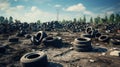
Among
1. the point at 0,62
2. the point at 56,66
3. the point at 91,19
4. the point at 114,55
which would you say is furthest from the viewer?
the point at 91,19

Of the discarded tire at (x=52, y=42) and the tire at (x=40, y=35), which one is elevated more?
the tire at (x=40, y=35)

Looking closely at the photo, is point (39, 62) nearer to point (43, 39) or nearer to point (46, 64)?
point (46, 64)

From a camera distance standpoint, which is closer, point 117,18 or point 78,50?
point 78,50

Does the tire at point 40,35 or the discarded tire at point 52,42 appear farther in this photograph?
the tire at point 40,35

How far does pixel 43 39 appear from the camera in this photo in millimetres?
15711

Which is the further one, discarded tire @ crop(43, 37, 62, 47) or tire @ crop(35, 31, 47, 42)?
tire @ crop(35, 31, 47, 42)

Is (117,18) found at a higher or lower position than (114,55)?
higher

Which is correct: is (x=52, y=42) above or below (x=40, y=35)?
below

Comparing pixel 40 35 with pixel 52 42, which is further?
pixel 40 35

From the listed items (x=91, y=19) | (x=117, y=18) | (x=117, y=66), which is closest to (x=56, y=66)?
(x=117, y=66)

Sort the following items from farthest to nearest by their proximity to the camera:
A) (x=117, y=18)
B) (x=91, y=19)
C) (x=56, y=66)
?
(x=91, y=19) → (x=117, y=18) → (x=56, y=66)

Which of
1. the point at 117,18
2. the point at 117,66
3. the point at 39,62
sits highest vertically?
the point at 117,18

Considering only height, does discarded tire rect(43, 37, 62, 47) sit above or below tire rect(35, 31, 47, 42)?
below

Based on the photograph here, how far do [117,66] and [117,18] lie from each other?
240 feet
